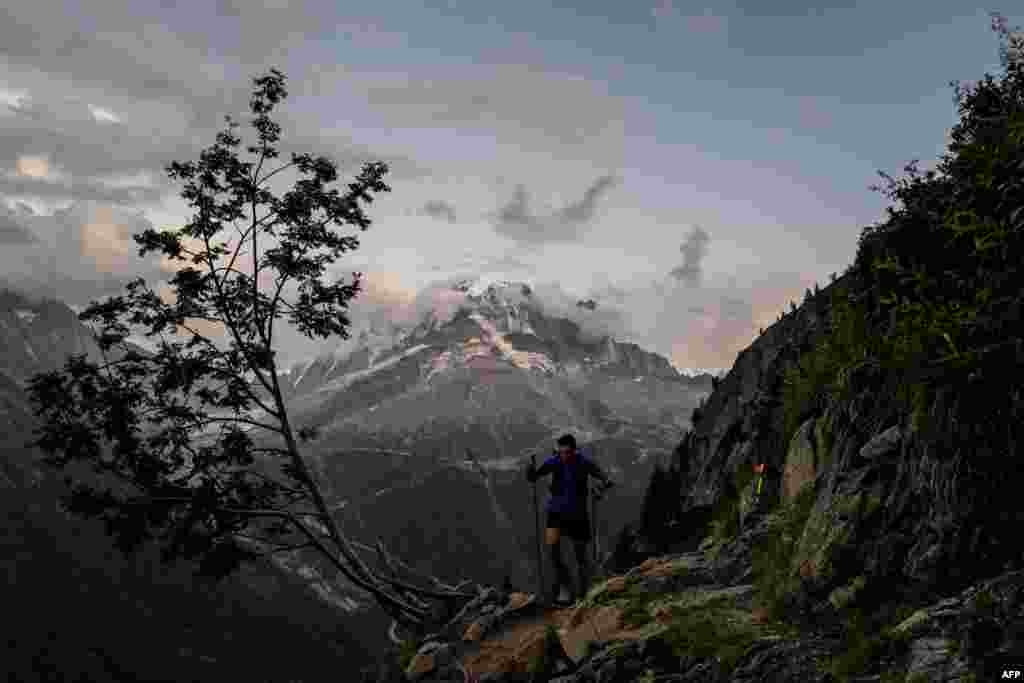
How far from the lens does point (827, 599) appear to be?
8453mm

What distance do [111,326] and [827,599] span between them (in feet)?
60.0

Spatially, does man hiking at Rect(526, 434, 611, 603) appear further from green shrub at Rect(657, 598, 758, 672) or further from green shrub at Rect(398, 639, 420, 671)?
green shrub at Rect(398, 639, 420, 671)

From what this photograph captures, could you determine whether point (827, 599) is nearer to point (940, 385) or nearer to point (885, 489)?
point (885, 489)

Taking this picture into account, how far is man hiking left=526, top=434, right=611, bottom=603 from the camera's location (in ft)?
46.0

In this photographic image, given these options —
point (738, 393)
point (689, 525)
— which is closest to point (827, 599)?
point (689, 525)

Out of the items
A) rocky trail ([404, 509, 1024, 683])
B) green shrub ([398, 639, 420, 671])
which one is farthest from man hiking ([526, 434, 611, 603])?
green shrub ([398, 639, 420, 671])

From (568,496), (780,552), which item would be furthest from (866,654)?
(568,496)

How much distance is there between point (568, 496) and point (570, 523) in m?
0.57

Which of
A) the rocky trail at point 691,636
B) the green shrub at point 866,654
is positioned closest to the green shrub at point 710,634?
the rocky trail at point 691,636

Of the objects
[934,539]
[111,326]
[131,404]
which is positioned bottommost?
[934,539]

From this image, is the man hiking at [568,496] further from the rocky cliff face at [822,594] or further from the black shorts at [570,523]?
the rocky cliff face at [822,594]

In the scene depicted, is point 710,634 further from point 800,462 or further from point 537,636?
point 800,462

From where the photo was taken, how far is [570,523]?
14086 mm

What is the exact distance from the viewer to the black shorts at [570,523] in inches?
553
